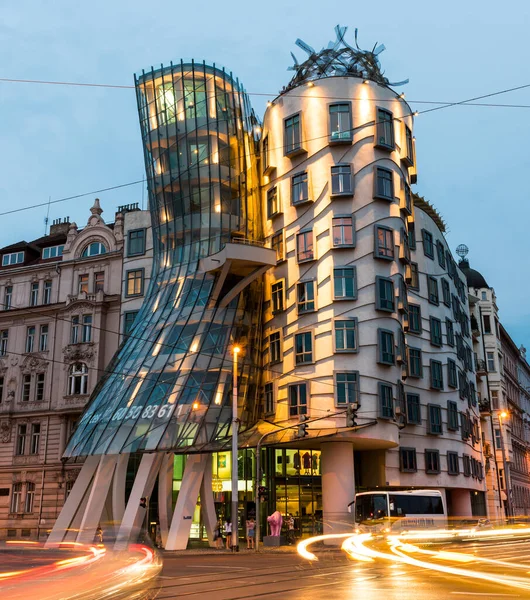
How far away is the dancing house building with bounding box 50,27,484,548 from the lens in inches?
1576

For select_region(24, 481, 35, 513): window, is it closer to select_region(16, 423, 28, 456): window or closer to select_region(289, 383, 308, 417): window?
select_region(16, 423, 28, 456): window

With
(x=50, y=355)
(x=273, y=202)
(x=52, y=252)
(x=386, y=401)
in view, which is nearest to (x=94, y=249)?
(x=52, y=252)

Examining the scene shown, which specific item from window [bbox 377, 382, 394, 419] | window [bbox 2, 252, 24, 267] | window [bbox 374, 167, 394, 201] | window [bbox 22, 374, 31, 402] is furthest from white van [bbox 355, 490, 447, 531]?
window [bbox 2, 252, 24, 267]

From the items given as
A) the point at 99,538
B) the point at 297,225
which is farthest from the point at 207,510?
the point at 99,538

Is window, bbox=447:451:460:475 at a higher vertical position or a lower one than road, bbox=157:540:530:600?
higher

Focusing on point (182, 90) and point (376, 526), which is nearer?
point (376, 526)

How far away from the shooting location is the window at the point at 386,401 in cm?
4028

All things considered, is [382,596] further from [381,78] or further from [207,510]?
[381,78]

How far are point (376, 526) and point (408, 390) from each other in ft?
44.0

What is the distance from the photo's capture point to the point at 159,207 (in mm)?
49656

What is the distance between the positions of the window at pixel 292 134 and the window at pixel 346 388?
47.7 feet

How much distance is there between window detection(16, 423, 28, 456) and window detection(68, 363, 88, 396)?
4.70 metres

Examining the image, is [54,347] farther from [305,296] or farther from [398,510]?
[398,510]

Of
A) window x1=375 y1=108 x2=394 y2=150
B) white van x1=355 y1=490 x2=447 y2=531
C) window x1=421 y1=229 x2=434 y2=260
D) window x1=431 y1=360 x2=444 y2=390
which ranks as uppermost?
window x1=375 y1=108 x2=394 y2=150
